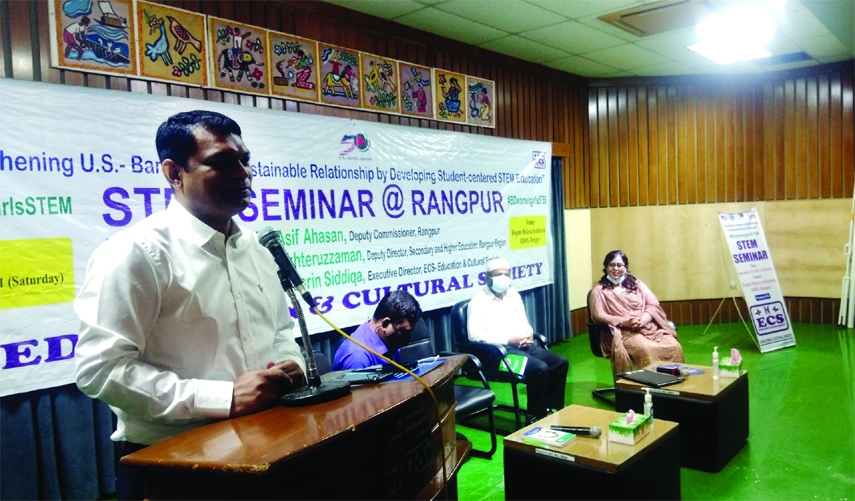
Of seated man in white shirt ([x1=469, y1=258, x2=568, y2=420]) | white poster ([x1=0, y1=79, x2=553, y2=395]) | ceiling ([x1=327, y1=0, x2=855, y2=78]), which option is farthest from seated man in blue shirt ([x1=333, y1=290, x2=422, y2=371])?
ceiling ([x1=327, y1=0, x2=855, y2=78])

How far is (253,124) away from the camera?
345 cm

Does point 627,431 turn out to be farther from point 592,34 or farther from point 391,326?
point 592,34

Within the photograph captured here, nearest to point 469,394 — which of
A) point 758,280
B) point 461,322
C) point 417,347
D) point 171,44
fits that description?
point 417,347

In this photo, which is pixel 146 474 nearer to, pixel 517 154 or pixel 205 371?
pixel 205 371

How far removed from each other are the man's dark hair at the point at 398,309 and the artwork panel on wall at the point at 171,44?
1.74 m

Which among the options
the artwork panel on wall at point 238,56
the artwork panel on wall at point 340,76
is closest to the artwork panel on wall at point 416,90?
the artwork panel on wall at point 340,76

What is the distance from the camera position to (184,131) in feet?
4.65

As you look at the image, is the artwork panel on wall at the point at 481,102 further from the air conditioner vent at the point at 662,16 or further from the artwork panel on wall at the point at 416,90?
the air conditioner vent at the point at 662,16

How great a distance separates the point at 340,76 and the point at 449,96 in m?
1.25

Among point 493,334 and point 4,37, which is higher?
point 4,37

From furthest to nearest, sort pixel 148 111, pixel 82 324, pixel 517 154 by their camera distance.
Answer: pixel 517 154, pixel 148 111, pixel 82 324

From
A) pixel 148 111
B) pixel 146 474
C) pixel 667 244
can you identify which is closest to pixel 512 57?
pixel 667 244

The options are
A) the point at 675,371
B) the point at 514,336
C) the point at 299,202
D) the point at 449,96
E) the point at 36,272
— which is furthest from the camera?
the point at 449,96

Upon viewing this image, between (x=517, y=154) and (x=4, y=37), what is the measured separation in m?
4.07
